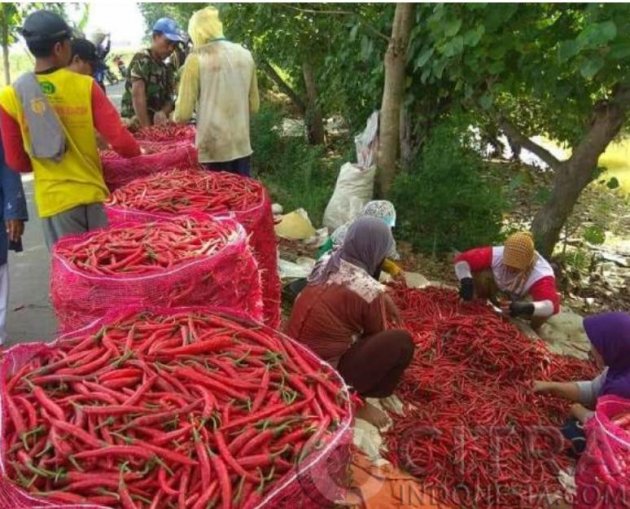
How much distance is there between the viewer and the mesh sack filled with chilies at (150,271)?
2424mm

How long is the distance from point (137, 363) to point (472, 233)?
514 centimetres

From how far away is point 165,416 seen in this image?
1765 millimetres

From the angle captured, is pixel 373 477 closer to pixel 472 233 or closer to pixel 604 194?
pixel 472 233

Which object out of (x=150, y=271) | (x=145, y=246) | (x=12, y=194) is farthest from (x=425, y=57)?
(x=150, y=271)

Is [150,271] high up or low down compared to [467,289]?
up

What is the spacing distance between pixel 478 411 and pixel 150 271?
6.95 ft

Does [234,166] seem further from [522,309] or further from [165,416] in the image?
[165,416]

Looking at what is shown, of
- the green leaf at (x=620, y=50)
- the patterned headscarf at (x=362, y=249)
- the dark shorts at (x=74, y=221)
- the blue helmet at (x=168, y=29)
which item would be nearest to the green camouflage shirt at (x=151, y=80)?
the blue helmet at (x=168, y=29)

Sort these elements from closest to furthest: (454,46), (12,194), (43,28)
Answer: (43,28)
(12,194)
(454,46)

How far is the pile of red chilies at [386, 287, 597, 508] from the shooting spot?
305cm

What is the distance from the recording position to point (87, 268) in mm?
2488

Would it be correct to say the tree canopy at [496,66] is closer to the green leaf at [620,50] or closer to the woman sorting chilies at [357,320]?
the green leaf at [620,50]

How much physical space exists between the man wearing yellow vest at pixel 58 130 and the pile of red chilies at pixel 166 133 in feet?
5.09

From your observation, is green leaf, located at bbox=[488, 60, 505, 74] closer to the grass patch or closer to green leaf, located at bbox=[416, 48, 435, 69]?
green leaf, located at bbox=[416, 48, 435, 69]
